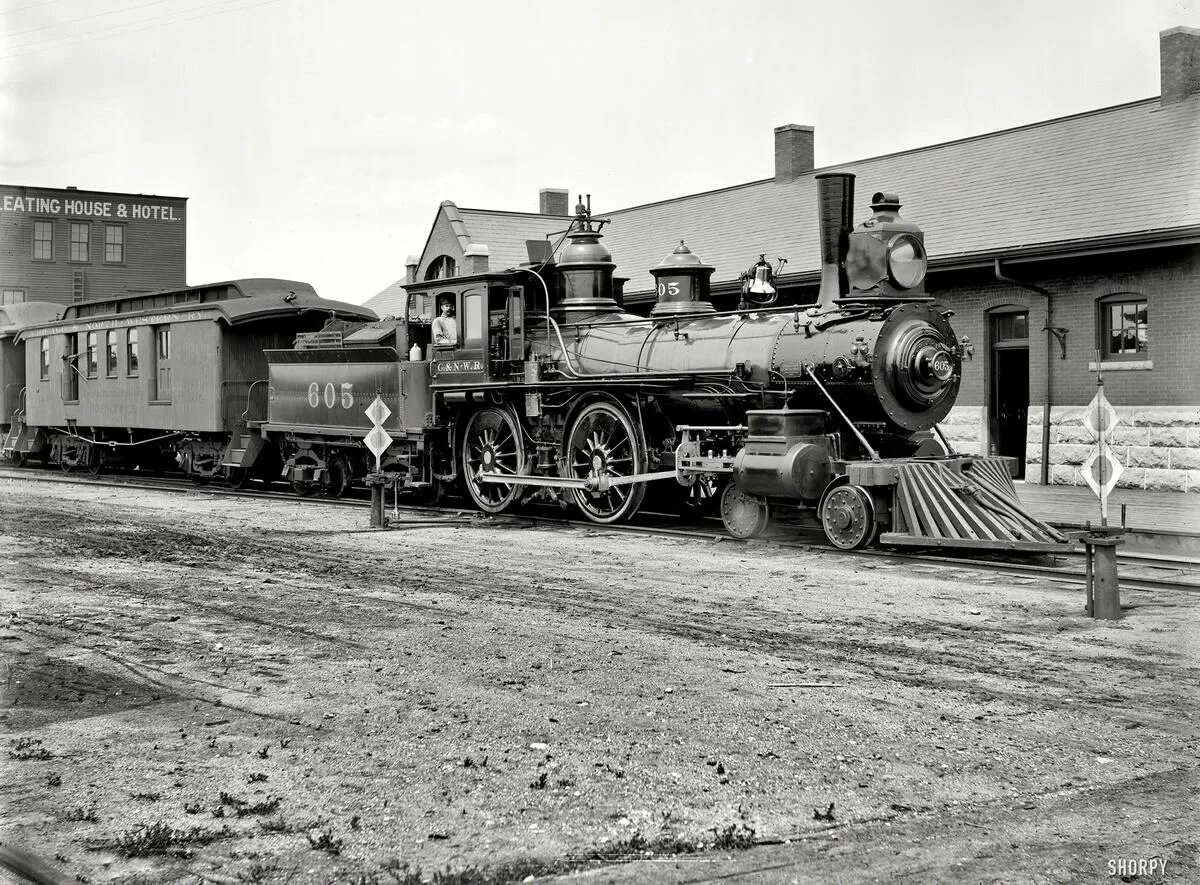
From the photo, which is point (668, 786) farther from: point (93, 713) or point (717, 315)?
point (717, 315)

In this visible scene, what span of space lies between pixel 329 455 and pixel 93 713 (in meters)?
12.9

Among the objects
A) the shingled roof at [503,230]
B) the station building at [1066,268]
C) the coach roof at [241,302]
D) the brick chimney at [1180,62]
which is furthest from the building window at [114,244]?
the brick chimney at [1180,62]

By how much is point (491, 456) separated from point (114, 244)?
30.5 m

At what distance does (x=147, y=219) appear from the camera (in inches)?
1617

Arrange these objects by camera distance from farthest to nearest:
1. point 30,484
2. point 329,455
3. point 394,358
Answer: point 30,484 < point 329,455 < point 394,358

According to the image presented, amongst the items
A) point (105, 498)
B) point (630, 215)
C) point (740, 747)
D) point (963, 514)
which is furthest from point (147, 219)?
point (740, 747)

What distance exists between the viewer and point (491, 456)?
1554cm

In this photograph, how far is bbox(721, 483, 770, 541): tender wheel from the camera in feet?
40.8

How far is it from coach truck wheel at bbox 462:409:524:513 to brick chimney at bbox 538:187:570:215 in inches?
935

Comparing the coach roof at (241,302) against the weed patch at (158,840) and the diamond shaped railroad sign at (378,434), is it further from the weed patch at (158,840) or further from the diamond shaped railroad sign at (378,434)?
the weed patch at (158,840)

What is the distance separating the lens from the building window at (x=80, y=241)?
3944 cm

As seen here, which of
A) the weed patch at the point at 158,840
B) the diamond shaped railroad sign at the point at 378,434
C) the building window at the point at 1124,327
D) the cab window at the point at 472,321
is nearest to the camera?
the weed patch at the point at 158,840

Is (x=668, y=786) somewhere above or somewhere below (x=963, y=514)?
below

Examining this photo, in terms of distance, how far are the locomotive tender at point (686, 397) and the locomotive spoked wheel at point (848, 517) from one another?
0.02 metres
